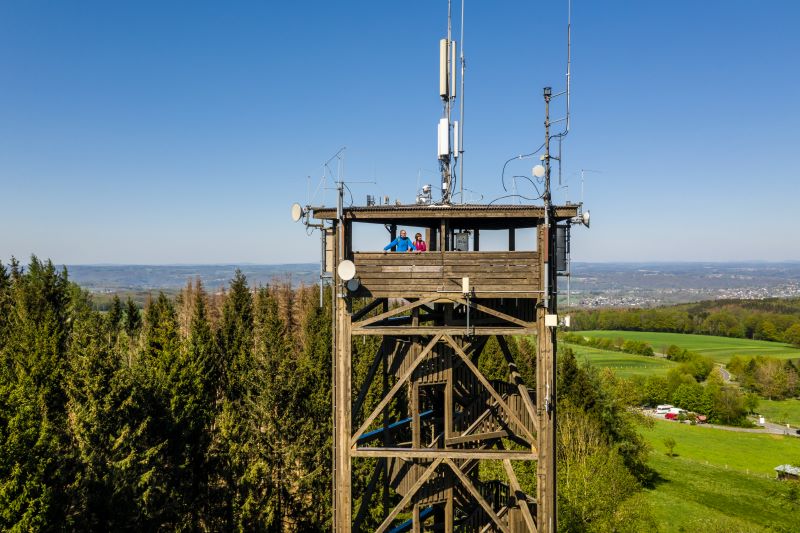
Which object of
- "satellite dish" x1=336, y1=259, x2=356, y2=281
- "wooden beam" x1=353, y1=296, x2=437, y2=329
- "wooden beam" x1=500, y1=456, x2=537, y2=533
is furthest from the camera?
"wooden beam" x1=500, y1=456, x2=537, y2=533

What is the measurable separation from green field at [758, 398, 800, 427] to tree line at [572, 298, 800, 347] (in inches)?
1949

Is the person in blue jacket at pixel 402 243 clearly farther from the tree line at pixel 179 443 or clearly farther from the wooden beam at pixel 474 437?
the tree line at pixel 179 443

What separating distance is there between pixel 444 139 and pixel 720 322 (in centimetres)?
16237

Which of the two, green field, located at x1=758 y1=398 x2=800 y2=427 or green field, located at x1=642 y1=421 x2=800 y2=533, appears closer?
green field, located at x1=642 y1=421 x2=800 y2=533

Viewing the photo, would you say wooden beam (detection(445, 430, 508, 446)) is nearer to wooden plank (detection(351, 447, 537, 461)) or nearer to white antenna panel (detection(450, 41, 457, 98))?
wooden plank (detection(351, 447, 537, 461))

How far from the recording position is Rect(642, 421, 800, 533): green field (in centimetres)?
3769

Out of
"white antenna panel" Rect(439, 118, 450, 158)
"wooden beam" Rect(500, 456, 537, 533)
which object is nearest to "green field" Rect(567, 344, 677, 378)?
"wooden beam" Rect(500, 456, 537, 533)

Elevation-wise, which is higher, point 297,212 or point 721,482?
point 297,212

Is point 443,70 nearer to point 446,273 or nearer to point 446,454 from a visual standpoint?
point 446,273

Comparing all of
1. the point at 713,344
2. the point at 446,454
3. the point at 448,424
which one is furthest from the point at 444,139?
the point at 713,344

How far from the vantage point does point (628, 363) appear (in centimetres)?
11250

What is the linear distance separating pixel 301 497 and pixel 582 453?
51.0ft

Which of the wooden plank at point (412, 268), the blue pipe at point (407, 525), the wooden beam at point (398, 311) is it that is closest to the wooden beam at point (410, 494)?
the blue pipe at point (407, 525)

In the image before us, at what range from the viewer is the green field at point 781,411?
79.9 m
